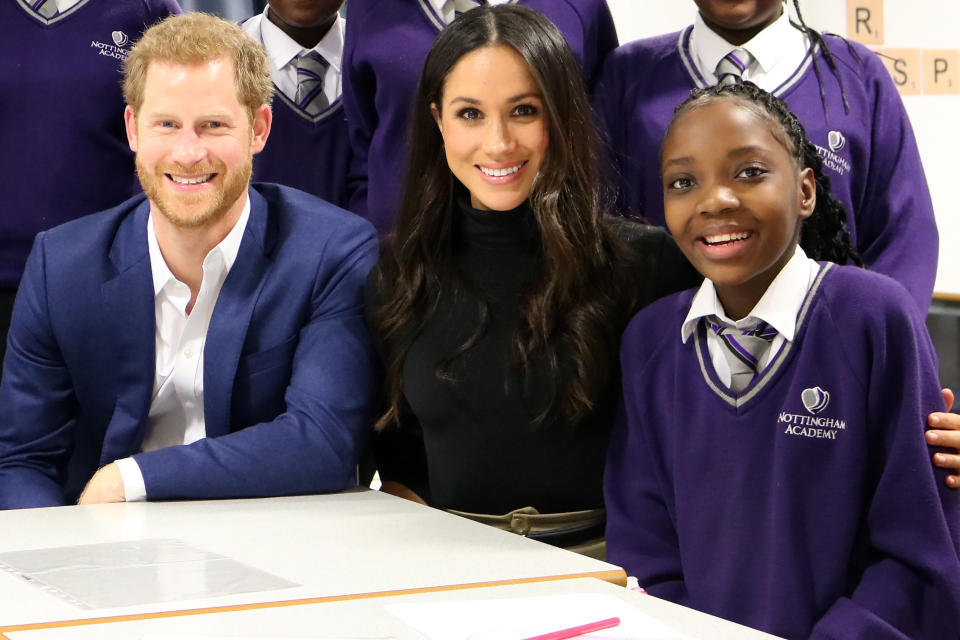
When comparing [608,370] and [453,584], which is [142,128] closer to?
[608,370]

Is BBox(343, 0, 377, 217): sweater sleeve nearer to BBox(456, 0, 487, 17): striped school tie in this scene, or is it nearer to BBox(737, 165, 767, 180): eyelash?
BBox(456, 0, 487, 17): striped school tie

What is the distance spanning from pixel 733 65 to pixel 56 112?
1.41 meters

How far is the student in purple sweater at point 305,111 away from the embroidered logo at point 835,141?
111 cm

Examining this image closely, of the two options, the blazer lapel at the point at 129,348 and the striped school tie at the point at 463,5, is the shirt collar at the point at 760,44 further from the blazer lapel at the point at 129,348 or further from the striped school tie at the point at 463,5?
the blazer lapel at the point at 129,348

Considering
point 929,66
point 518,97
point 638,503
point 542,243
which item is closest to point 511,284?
point 542,243

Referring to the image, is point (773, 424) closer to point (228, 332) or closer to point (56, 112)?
point (228, 332)

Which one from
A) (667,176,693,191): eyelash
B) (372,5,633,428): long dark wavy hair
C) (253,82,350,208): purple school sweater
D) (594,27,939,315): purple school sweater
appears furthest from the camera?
(253,82,350,208): purple school sweater

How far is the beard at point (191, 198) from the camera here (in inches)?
90.8

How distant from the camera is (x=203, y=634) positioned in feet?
4.30

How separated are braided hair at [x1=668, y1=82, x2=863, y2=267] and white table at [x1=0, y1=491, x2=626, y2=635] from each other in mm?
687

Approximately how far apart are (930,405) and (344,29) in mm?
1685

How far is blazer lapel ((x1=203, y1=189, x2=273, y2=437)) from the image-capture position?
88.1 inches

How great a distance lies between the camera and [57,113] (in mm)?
2740

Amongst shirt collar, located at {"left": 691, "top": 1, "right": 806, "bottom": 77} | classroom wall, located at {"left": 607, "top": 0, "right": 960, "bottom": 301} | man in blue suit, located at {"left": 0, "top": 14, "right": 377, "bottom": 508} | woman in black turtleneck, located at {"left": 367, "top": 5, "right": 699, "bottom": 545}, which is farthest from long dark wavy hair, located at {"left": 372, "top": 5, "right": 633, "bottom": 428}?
classroom wall, located at {"left": 607, "top": 0, "right": 960, "bottom": 301}
